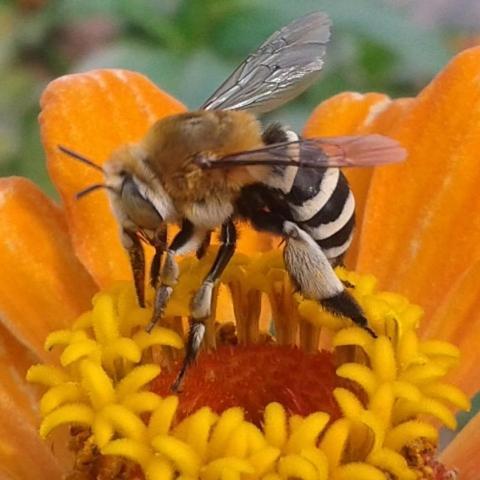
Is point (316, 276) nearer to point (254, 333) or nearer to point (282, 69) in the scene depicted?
point (254, 333)

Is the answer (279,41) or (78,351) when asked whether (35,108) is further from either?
(78,351)

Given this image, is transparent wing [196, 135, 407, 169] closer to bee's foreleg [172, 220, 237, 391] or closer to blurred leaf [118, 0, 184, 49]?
bee's foreleg [172, 220, 237, 391]

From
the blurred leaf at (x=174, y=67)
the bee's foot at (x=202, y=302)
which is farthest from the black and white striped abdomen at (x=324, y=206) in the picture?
the blurred leaf at (x=174, y=67)

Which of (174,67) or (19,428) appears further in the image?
(174,67)

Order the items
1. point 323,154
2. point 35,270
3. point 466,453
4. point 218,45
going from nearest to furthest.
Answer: point 323,154
point 466,453
point 35,270
point 218,45

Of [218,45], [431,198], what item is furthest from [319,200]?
[218,45]

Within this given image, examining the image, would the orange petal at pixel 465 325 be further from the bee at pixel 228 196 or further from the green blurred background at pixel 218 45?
the green blurred background at pixel 218 45

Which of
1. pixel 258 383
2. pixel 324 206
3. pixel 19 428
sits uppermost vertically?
pixel 324 206
